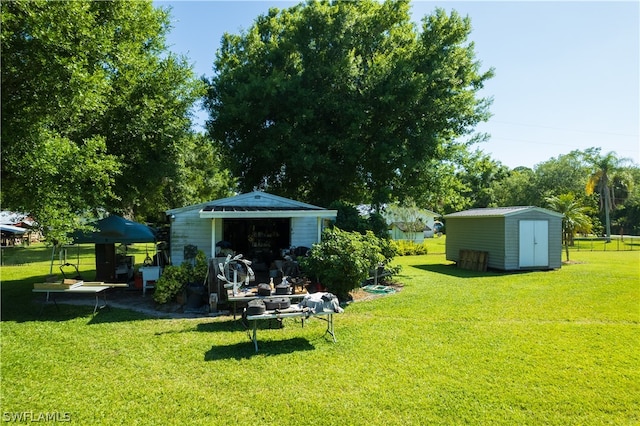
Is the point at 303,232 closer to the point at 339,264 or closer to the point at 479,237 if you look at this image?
the point at 339,264

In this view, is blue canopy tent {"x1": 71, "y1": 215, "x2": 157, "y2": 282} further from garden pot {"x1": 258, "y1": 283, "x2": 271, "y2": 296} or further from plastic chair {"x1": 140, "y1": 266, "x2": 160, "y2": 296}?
garden pot {"x1": 258, "y1": 283, "x2": 271, "y2": 296}

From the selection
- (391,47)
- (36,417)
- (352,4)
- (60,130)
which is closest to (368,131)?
(391,47)

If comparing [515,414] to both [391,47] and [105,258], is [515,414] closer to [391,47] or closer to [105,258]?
[105,258]


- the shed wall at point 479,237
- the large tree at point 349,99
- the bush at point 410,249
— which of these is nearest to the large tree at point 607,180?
the bush at point 410,249

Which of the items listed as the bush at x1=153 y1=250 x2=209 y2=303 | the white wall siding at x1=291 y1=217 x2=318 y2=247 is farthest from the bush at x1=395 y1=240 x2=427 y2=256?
the bush at x1=153 y1=250 x2=209 y2=303

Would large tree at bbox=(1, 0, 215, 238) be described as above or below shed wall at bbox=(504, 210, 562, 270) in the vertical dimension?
above

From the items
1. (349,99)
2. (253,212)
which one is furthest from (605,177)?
(253,212)

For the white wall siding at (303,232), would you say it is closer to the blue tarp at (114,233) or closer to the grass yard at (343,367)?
the grass yard at (343,367)

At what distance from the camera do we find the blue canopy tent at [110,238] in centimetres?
1234

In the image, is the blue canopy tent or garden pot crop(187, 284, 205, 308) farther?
the blue canopy tent

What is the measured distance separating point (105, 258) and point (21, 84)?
655 cm

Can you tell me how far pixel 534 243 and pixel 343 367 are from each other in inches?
579

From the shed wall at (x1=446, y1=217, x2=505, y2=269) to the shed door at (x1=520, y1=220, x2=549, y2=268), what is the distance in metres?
0.95

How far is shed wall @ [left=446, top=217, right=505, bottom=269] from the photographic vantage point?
56.2 feet
